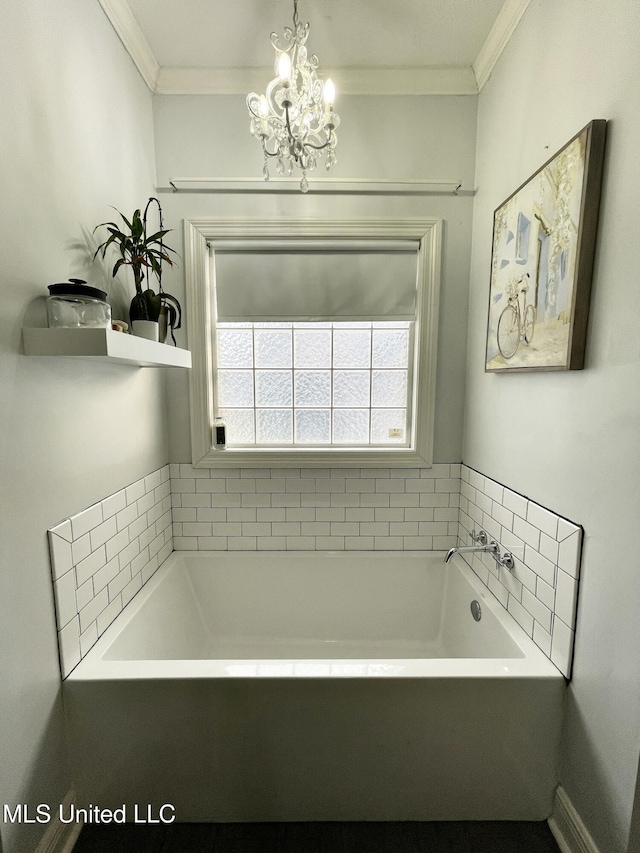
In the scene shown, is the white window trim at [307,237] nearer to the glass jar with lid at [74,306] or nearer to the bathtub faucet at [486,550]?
the bathtub faucet at [486,550]

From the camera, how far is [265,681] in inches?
43.4

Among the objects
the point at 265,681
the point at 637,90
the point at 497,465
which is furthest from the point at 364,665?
the point at 637,90

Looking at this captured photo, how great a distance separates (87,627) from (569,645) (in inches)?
60.2

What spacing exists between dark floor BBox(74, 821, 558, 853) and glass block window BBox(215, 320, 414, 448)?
141cm

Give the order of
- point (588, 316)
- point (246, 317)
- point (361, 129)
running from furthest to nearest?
1. point (246, 317)
2. point (361, 129)
3. point (588, 316)

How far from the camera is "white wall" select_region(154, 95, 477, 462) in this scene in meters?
1.64

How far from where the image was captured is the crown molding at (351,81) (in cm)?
159

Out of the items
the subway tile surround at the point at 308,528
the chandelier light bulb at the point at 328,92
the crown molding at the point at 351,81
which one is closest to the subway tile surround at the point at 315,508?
the subway tile surround at the point at 308,528

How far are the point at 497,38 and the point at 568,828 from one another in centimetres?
277

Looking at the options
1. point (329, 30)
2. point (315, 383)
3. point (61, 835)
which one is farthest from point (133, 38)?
point (61, 835)

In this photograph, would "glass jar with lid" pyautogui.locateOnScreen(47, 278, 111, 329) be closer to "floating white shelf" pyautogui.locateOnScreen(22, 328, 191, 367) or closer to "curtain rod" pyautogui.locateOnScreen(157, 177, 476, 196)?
"floating white shelf" pyautogui.locateOnScreen(22, 328, 191, 367)

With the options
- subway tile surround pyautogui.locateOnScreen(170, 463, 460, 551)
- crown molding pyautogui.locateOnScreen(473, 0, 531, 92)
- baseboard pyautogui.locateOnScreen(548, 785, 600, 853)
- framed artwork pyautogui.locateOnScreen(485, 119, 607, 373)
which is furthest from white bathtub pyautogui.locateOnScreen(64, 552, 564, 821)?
crown molding pyautogui.locateOnScreen(473, 0, 531, 92)

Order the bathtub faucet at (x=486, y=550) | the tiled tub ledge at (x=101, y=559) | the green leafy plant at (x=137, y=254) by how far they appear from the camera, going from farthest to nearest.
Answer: the bathtub faucet at (x=486, y=550) → the green leafy plant at (x=137, y=254) → the tiled tub ledge at (x=101, y=559)

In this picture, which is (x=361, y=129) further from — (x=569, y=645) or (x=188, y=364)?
(x=569, y=645)
